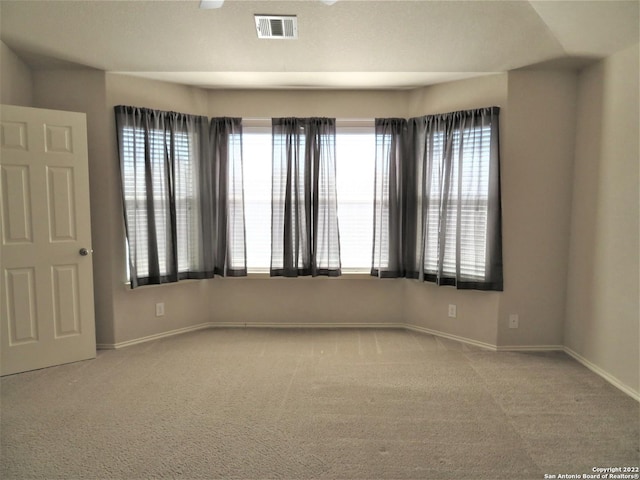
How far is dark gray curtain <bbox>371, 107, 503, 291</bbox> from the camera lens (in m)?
3.43

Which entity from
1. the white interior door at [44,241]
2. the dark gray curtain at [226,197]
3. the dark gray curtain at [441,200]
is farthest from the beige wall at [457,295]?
the white interior door at [44,241]

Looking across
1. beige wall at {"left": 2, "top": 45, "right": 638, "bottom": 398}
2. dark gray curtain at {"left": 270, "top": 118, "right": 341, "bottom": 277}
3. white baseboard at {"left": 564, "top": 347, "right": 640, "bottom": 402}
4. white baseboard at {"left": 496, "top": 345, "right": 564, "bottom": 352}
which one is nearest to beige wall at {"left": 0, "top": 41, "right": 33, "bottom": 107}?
beige wall at {"left": 2, "top": 45, "right": 638, "bottom": 398}

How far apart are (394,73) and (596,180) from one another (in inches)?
71.0

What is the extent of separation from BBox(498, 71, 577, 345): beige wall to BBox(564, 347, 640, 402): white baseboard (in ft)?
0.62

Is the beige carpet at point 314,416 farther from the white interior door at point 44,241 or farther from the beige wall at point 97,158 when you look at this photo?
the beige wall at point 97,158

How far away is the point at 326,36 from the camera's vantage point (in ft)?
9.65

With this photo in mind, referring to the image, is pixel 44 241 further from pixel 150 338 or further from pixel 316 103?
pixel 316 103

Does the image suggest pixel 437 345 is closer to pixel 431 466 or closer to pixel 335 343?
pixel 335 343

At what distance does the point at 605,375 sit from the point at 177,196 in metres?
3.79

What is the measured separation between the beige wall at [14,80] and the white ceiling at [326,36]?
0.07 m

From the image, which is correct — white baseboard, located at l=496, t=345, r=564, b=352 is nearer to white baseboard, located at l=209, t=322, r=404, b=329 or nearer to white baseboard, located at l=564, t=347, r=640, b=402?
white baseboard, located at l=564, t=347, r=640, b=402

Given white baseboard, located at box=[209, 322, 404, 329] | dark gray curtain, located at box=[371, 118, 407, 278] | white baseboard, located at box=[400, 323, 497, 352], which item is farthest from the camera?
white baseboard, located at box=[209, 322, 404, 329]

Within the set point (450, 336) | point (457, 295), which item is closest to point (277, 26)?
point (457, 295)

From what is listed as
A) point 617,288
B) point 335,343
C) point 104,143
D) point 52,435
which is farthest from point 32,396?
point 617,288
